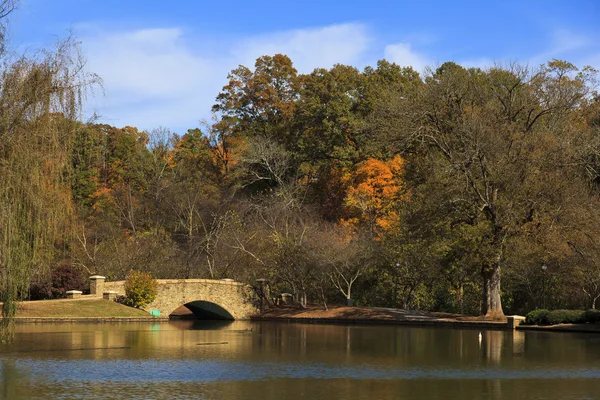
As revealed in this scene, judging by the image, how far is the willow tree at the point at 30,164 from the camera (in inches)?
814

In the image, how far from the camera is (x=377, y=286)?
178 ft

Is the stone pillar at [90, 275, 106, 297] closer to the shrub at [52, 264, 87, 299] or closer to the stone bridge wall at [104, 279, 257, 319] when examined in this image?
the stone bridge wall at [104, 279, 257, 319]

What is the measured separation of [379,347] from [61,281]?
1063 inches

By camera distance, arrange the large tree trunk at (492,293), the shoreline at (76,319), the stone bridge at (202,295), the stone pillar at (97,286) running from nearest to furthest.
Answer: the large tree trunk at (492,293)
the shoreline at (76,319)
the stone pillar at (97,286)
the stone bridge at (202,295)

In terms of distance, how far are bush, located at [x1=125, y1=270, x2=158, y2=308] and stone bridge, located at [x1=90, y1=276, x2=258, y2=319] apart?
1.80ft

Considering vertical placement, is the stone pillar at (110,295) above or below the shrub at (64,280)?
below

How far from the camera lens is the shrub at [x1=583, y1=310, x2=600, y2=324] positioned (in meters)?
40.0

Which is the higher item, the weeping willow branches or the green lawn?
the weeping willow branches

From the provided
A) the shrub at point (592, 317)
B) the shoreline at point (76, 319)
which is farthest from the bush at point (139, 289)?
the shrub at point (592, 317)

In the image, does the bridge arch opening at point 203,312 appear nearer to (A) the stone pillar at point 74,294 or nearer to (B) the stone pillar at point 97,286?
(B) the stone pillar at point 97,286

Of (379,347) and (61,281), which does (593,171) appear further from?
(61,281)

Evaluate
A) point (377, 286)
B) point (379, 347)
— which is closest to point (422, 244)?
point (377, 286)

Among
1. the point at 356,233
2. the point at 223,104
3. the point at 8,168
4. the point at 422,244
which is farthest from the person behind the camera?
the point at 223,104

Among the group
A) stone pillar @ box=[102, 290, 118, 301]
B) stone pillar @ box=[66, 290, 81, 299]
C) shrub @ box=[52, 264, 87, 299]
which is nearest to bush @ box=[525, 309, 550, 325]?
stone pillar @ box=[102, 290, 118, 301]
